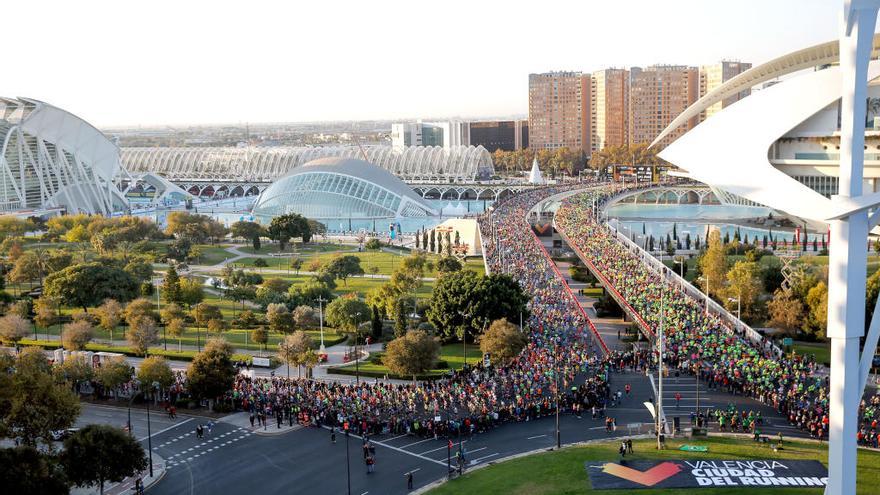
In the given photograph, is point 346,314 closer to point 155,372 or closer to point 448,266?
point 155,372

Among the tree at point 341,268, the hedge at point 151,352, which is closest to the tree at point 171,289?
the hedge at point 151,352

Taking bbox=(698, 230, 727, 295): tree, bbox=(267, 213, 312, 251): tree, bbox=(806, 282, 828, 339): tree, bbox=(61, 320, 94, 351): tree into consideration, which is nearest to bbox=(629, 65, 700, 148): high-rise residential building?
bbox=(267, 213, 312, 251): tree

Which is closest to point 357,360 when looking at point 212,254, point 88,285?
point 88,285

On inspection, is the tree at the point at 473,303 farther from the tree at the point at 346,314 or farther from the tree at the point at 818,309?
the tree at the point at 818,309

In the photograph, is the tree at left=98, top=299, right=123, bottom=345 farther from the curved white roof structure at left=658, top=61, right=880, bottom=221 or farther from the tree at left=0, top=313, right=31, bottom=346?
A: the curved white roof structure at left=658, top=61, right=880, bottom=221

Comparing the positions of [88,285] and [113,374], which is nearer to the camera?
[113,374]
